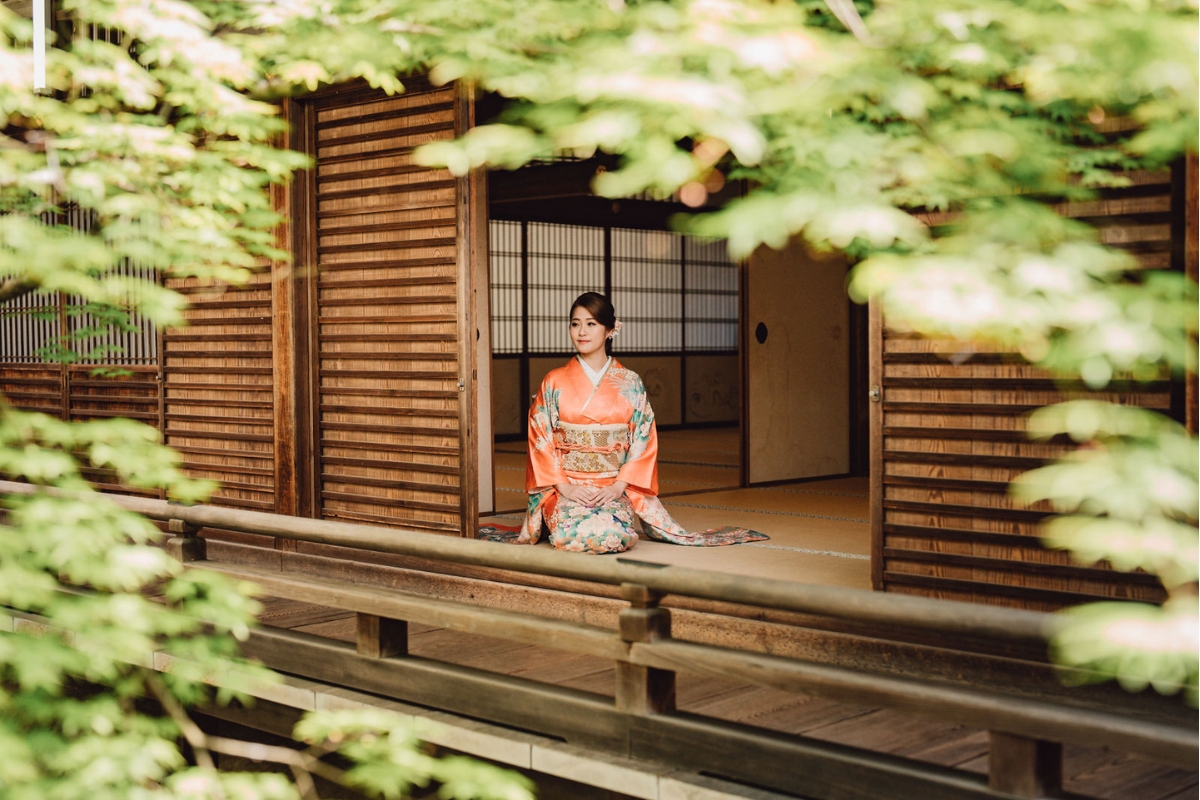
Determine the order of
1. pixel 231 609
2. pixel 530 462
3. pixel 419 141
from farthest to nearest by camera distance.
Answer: pixel 530 462
pixel 419 141
pixel 231 609

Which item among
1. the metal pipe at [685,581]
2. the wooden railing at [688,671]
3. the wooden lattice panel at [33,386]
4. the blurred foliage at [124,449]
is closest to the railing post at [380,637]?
the wooden railing at [688,671]

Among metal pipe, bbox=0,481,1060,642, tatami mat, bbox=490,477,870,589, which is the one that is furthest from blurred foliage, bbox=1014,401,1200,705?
tatami mat, bbox=490,477,870,589

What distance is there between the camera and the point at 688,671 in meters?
3.36

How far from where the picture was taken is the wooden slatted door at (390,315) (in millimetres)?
5395

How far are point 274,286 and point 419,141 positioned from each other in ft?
3.78

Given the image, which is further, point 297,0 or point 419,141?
point 419,141

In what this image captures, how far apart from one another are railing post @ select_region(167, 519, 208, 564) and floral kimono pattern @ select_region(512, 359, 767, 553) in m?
1.60

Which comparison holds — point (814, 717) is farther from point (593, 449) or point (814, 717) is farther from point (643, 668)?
point (593, 449)

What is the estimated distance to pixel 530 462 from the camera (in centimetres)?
582

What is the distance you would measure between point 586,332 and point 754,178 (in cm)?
325

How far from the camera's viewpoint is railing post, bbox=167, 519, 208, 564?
468 centimetres

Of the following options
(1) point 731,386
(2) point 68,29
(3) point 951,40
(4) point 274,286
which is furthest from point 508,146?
(1) point 731,386

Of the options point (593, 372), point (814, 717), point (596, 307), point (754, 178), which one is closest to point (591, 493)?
point (593, 372)

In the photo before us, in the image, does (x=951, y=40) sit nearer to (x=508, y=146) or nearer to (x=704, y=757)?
(x=508, y=146)
